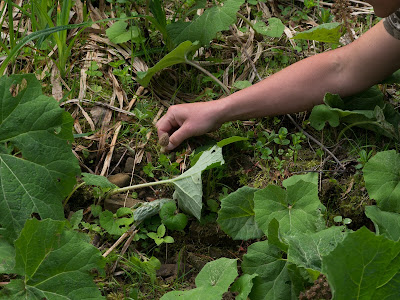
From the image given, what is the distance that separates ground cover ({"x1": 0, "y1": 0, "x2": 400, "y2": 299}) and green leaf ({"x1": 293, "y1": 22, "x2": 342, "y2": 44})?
0.4 inches

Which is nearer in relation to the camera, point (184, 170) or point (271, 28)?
point (184, 170)

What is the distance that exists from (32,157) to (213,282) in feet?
2.83

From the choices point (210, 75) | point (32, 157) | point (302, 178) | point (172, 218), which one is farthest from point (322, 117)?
point (32, 157)

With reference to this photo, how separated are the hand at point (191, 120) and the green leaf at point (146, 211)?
1.23ft

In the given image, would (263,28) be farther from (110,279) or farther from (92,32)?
(110,279)

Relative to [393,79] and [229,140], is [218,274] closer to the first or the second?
[229,140]

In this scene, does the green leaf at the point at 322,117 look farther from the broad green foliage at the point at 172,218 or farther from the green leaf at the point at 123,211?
the green leaf at the point at 123,211

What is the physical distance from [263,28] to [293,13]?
0.45 metres

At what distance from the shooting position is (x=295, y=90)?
2.73 metres

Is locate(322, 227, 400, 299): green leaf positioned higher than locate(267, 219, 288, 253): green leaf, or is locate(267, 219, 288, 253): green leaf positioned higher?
locate(322, 227, 400, 299): green leaf

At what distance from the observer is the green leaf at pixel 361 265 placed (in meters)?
1.64

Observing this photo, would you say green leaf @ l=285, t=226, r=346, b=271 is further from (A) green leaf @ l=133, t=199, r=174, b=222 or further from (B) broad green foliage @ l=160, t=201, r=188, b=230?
(A) green leaf @ l=133, t=199, r=174, b=222

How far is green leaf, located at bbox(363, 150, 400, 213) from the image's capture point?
232cm

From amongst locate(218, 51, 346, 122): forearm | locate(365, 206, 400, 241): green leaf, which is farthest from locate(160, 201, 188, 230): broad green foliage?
locate(365, 206, 400, 241): green leaf
